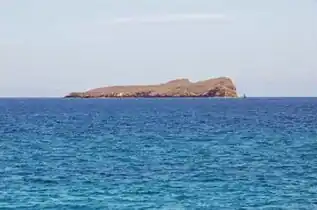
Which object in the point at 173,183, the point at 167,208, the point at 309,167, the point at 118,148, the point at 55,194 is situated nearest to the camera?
the point at 167,208

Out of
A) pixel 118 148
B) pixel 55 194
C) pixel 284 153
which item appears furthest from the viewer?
pixel 118 148

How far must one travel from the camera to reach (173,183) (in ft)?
124

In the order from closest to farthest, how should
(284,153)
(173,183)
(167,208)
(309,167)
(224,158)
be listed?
(167,208) → (173,183) → (309,167) → (224,158) → (284,153)

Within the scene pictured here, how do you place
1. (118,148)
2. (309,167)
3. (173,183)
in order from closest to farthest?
(173,183) → (309,167) → (118,148)

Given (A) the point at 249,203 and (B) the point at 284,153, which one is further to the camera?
(B) the point at 284,153

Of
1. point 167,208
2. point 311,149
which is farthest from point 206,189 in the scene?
point 311,149

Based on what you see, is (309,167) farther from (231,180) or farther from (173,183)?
(173,183)

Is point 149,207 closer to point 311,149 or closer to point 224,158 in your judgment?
point 224,158

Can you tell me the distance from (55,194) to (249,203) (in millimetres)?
9966

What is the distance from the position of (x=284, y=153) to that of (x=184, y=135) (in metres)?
25.2

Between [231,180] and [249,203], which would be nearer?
[249,203]

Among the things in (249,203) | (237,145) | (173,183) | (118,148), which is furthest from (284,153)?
(249,203)

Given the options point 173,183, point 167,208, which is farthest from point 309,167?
point 167,208

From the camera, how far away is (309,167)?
44969mm
